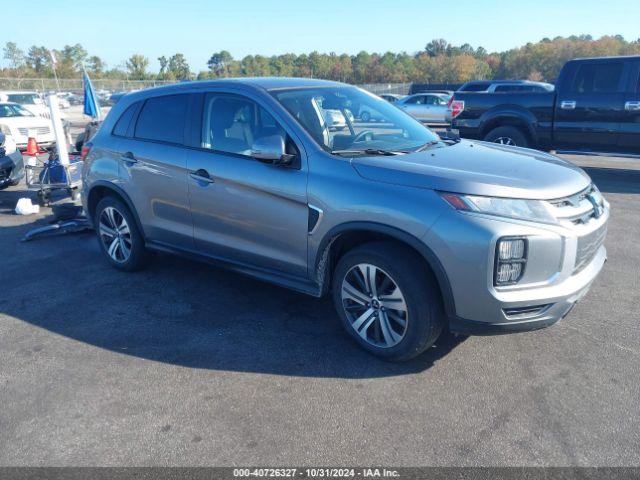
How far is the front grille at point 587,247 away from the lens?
11.0 feet

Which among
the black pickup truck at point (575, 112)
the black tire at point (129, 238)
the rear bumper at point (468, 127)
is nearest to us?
the black tire at point (129, 238)

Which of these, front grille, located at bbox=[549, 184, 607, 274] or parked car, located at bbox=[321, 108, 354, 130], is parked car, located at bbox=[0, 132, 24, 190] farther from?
front grille, located at bbox=[549, 184, 607, 274]

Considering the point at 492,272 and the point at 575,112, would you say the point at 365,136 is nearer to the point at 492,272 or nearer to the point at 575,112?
the point at 492,272

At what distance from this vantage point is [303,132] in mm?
3908

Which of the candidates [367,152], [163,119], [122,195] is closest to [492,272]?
[367,152]

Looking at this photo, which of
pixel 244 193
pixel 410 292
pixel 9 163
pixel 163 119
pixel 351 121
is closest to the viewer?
pixel 410 292

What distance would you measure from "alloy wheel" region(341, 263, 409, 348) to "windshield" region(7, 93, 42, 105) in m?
20.8

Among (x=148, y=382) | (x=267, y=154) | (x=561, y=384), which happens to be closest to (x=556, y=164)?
(x=561, y=384)

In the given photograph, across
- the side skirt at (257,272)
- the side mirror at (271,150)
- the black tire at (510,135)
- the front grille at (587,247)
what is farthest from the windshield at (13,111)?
the front grille at (587,247)

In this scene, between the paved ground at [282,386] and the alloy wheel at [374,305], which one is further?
the alloy wheel at [374,305]

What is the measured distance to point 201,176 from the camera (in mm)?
4441

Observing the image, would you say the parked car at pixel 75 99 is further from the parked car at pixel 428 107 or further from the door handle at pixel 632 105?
the door handle at pixel 632 105

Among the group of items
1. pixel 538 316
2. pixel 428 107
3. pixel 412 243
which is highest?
pixel 412 243

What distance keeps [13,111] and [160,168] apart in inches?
558
